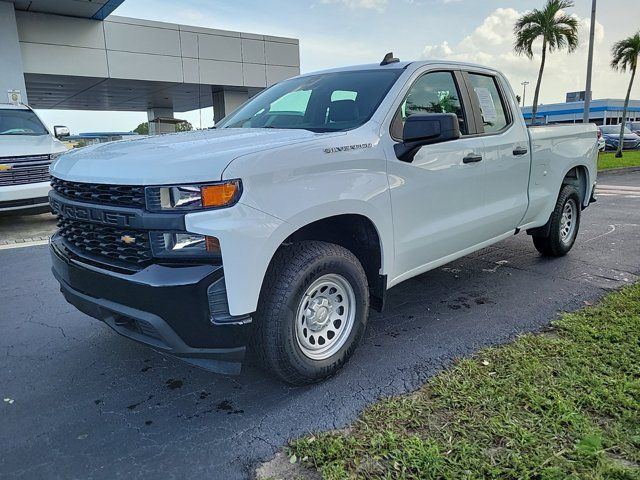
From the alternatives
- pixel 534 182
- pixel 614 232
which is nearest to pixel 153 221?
pixel 534 182

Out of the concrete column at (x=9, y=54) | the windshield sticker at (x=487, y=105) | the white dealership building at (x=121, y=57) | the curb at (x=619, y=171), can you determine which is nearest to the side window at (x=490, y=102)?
the windshield sticker at (x=487, y=105)

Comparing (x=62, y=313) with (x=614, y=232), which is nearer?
(x=62, y=313)

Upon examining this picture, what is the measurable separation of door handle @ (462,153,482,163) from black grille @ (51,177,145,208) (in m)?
2.47

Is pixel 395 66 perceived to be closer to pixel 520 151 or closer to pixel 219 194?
pixel 520 151

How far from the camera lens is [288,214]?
2688 millimetres

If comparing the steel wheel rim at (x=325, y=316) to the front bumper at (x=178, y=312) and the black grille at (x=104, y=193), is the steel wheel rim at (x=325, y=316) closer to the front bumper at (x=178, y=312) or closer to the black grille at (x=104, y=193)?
the front bumper at (x=178, y=312)

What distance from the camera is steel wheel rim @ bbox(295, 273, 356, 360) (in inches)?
118

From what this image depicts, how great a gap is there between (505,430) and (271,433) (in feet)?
3.90

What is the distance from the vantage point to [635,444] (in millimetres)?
2406

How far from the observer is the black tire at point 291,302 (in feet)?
8.99

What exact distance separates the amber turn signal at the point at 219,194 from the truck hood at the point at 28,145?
721 centimetres

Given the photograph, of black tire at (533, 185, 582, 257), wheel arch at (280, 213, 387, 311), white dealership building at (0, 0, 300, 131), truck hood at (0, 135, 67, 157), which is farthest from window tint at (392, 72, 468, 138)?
white dealership building at (0, 0, 300, 131)

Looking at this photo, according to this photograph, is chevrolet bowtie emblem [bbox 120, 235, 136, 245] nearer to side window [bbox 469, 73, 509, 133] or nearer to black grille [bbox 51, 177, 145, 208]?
black grille [bbox 51, 177, 145, 208]

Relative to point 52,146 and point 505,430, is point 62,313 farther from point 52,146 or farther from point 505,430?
point 52,146
